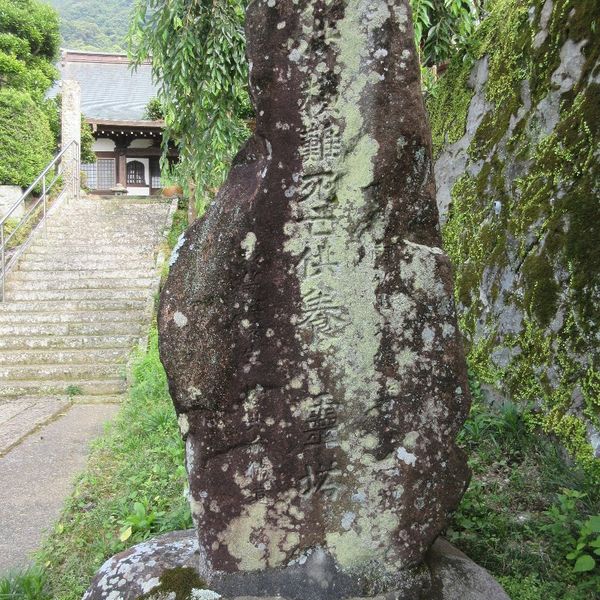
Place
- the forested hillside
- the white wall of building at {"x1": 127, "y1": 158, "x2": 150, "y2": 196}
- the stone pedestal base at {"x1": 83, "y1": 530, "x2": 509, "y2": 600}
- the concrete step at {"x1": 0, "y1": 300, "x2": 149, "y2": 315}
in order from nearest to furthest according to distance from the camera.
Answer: the stone pedestal base at {"x1": 83, "y1": 530, "x2": 509, "y2": 600}
the concrete step at {"x1": 0, "y1": 300, "x2": 149, "y2": 315}
the white wall of building at {"x1": 127, "y1": 158, "x2": 150, "y2": 196}
the forested hillside

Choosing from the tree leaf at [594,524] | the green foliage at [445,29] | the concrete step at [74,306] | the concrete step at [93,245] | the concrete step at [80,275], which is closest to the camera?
the tree leaf at [594,524]

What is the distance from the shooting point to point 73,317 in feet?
29.6

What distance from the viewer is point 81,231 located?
11.9 m

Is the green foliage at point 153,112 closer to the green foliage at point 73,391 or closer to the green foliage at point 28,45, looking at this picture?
the green foliage at point 28,45

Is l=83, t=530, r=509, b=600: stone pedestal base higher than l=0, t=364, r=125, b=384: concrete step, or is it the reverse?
l=83, t=530, r=509, b=600: stone pedestal base

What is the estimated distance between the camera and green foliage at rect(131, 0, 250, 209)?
6113 mm

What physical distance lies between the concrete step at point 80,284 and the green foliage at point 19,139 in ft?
14.4

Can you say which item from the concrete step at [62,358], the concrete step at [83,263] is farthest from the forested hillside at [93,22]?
the concrete step at [62,358]

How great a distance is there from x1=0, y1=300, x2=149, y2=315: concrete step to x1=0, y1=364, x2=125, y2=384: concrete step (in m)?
1.39

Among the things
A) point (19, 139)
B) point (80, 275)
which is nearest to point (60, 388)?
point (80, 275)

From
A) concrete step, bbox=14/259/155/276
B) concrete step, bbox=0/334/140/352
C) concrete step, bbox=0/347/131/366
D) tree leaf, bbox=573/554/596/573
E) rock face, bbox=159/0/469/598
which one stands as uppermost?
rock face, bbox=159/0/469/598

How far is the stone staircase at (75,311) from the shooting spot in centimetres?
778

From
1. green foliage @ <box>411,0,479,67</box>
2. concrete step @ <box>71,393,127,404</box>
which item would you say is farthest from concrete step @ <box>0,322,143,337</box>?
green foliage @ <box>411,0,479,67</box>

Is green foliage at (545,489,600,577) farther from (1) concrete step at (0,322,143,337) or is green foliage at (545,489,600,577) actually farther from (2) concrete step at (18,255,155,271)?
(2) concrete step at (18,255,155,271)
